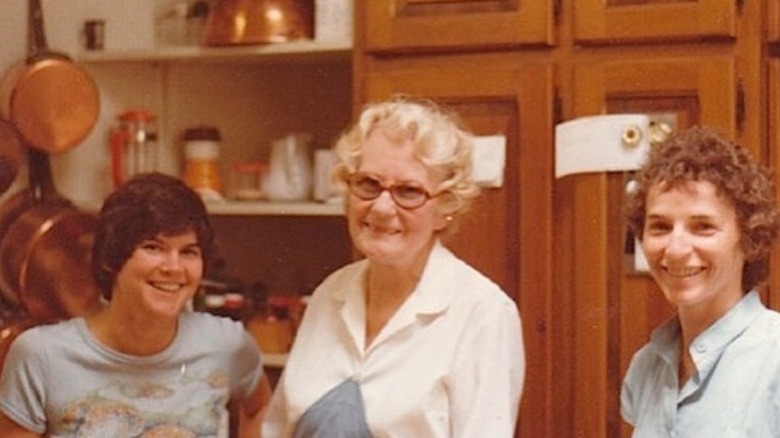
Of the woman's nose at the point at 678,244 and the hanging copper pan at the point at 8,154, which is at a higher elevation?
the hanging copper pan at the point at 8,154

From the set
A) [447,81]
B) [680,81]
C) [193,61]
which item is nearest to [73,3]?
[193,61]

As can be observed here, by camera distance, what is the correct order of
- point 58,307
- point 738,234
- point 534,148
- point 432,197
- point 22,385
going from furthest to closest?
point 58,307 < point 534,148 < point 22,385 < point 432,197 < point 738,234

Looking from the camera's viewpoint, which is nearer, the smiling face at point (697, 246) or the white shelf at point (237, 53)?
the smiling face at point (697, 246)

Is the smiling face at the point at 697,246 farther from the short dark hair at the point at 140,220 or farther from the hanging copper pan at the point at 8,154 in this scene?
the hanging copper pan at the point at 8,154

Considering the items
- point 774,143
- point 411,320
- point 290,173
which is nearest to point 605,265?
point 774,143

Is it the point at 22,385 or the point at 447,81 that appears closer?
the point at 22,385

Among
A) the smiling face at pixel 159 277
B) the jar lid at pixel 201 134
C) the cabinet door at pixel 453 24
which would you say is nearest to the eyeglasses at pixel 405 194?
the smiling face at pixel 159 277

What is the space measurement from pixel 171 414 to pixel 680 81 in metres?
1.06

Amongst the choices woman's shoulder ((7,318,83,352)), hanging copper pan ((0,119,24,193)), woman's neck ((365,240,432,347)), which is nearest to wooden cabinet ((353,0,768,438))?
woman's neck ((365,240,432,347))

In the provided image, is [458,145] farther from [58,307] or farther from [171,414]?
[58,307]

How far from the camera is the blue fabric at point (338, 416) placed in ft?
6.46

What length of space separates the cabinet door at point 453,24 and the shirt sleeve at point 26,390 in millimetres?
879

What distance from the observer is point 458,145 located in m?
2.03

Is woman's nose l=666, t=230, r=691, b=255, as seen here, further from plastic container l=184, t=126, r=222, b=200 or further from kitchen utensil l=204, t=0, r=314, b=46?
plastic container l=184, t=126, r=222, b=200
